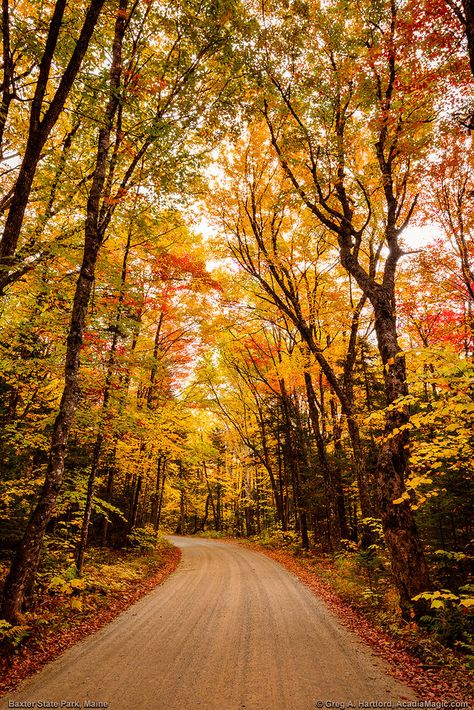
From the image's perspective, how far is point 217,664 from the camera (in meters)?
5.12

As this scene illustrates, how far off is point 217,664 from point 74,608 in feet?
12.9

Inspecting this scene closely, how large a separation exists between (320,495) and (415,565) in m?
9.09

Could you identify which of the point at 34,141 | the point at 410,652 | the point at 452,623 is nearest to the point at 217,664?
the point at 410,652

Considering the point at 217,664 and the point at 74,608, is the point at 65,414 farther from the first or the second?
the point at 217,664

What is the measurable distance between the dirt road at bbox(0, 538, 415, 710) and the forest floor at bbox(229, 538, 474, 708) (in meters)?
0.25

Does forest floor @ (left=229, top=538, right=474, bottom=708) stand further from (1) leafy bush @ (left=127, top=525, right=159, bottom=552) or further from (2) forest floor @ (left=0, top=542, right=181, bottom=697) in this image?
(1) leafy bush @ (left=127, top=525, right=159, bottom=552)

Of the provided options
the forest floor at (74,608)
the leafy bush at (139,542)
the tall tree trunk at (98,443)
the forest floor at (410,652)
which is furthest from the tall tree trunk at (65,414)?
the leafy bush at (139,542)

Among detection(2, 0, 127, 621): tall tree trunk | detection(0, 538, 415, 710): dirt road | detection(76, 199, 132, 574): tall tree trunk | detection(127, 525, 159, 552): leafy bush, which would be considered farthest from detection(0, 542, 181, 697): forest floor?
detection(127, 525, 159, 552): leafy bush

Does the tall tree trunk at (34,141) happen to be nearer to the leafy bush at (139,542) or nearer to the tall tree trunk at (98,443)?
A: the tall tree trunk at (98,443)

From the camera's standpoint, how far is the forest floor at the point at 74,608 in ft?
17.0

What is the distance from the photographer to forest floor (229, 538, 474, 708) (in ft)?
14.2

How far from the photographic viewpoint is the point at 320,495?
15.4 meters

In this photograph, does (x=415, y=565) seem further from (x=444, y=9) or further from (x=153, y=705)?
(x=444, y=9)

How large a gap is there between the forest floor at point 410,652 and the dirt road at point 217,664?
252 millimetres
